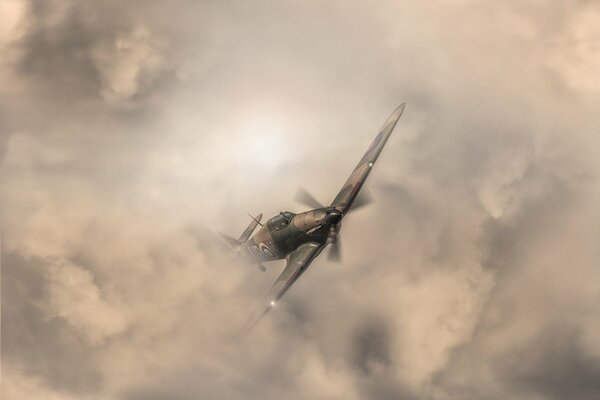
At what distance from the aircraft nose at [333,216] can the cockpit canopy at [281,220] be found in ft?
19.2

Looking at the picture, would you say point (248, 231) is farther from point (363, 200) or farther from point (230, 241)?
point (363, 200)

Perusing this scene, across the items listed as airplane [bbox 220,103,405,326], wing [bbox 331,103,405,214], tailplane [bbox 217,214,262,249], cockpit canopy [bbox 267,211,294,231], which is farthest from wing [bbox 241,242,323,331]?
tailplane [bbox 217,214,262,249]

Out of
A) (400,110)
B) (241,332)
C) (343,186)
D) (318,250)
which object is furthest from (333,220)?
(400,110)

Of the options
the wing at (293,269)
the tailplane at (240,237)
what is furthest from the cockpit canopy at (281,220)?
the tailplane at (240,237)

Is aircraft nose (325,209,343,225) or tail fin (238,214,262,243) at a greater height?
tail fin (238,214,262,243)

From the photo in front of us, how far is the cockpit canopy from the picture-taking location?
2266 inches

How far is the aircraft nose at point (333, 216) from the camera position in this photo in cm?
5328

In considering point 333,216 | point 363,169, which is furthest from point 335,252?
point 363,169

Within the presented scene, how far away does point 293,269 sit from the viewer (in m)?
54.2

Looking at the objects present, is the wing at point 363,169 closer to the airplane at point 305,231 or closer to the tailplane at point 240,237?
the airplane at point 305,231

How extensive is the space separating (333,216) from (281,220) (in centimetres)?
808

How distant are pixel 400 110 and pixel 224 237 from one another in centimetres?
3427

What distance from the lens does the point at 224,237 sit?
7400 centimetres

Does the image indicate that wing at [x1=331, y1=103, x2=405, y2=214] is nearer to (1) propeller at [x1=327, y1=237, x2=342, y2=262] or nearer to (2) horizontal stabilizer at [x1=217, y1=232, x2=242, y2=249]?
(1) propeller at [x1=327, y1=237, x2=342, y2=262]
